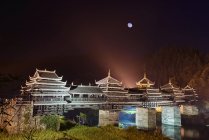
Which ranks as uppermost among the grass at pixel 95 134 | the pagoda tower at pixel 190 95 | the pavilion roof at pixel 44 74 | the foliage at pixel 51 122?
the pavilion roof at pixel 44 74

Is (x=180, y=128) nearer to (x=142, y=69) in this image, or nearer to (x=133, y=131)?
(x=133, y=131)


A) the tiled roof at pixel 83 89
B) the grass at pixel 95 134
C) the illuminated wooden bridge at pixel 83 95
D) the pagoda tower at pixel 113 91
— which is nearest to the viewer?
the grass at pixel 95 134

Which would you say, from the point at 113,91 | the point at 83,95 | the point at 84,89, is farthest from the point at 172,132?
the point at 84,89

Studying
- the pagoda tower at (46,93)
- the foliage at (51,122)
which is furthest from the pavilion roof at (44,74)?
the foliage at (51,122)

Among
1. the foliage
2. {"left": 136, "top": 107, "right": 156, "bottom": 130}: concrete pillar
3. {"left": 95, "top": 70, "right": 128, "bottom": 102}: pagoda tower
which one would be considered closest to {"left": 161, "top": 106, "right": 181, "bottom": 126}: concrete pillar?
{"left": 136, "top": 107, "right": 156, "bottom": 130}: concrete pillar

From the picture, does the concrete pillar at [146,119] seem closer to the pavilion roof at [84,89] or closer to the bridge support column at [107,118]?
the bridge support column at [107,118]

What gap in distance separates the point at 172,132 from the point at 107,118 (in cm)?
1331

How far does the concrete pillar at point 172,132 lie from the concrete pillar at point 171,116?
1.68m

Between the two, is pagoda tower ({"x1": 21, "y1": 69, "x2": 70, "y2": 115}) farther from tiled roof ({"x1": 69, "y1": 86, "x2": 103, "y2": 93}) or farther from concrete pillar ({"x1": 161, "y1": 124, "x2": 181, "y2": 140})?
concrete pillar ({"x1": 161, "y1": 124, "x2": 181, "y2": 140})

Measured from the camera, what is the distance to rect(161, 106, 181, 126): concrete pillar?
58.6 meters

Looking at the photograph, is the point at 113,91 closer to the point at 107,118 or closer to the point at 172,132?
the point at 107,118

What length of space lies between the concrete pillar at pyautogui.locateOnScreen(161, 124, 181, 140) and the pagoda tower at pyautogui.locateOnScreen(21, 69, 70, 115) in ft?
64.4

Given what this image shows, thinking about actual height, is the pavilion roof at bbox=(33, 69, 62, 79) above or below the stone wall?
above

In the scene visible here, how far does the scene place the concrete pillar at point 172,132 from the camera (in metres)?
46.7
